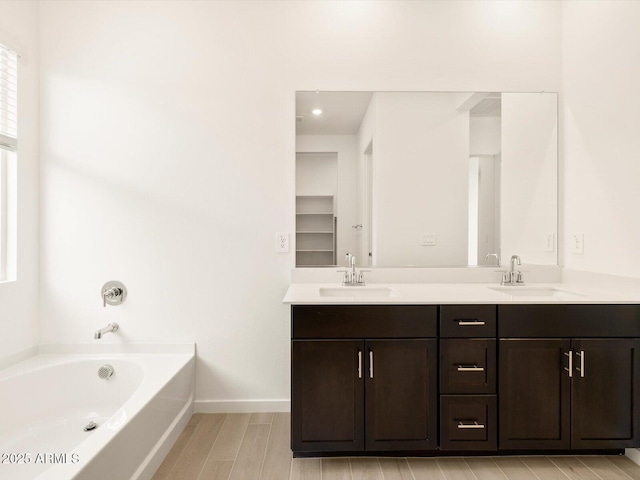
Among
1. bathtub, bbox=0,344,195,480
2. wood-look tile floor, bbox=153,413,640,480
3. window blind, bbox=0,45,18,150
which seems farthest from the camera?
window blind, bbox=0,45,18,150

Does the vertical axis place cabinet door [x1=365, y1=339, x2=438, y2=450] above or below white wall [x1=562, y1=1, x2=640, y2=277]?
below

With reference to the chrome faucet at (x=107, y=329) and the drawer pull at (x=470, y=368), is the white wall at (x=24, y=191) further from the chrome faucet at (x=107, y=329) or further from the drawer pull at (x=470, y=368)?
the drawer pull at (x=470, y=368)

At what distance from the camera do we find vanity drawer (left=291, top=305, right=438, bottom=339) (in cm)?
188

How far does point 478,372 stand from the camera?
188 centimetres

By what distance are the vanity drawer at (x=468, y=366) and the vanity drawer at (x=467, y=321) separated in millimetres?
34

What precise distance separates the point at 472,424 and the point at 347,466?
641 mm

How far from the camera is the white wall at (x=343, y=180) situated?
245 centimetres

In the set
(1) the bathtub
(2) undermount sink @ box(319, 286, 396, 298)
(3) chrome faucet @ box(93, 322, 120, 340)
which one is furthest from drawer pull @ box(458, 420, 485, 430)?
(3) chrome faucet @ box(93, 322, 120, 340)

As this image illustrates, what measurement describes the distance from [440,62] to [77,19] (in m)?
2.28

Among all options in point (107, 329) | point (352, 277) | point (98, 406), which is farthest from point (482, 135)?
point (98, 406)

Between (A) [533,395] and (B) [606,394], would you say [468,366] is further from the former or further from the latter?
(B) [606,394]

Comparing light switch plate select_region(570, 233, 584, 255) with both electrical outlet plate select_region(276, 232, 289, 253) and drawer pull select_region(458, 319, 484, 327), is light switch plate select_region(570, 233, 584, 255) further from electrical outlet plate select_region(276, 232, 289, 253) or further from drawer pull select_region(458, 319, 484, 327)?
electrical outlet plate select_region(276, 232, 289, 253)

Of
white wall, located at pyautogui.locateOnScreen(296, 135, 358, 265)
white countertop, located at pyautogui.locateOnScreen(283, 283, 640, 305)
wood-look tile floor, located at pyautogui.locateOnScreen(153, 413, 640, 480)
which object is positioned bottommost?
wood-look tile floor, located at pyautogui.locateOnScreen(153, 413, 640, 480)

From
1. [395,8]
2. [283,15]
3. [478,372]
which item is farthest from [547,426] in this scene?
[283,15]
